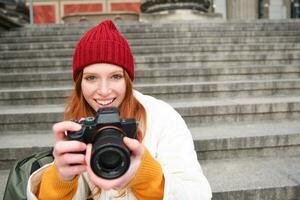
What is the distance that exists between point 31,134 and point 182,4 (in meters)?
7.68

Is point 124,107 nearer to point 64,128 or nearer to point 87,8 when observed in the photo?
point 64,128

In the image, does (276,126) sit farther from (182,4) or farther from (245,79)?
(182,4)

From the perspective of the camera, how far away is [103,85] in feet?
4.50

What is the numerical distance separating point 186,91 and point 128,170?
3111 mm

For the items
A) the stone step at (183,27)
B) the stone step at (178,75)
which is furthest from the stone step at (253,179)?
the stone step at (183,27)

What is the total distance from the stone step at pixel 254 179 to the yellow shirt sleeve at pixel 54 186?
1.25m

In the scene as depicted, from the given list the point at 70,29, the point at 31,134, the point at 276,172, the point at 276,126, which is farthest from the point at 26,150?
the point at 70,29

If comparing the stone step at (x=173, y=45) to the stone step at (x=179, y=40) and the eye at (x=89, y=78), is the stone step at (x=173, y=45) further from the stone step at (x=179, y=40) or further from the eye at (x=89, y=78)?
the eye at (x=89, y=78)

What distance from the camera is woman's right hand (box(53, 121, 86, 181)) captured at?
1044mm

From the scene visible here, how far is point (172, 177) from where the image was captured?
1.26 meters

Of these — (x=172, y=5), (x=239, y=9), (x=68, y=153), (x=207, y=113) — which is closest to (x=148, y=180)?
(x=68, y=153)

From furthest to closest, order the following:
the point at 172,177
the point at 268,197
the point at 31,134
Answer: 1. the point at 31,134
2. the point at 268,197
3. the point at 172,177

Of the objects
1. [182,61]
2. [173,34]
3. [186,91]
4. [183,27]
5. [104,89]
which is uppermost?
[183,27]

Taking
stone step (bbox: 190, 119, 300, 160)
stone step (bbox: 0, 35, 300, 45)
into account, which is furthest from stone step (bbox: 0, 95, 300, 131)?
stone step (bbox: 0, 35, 300, 45)
